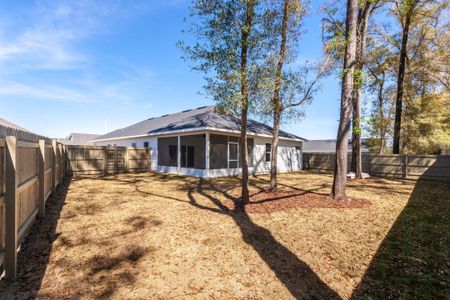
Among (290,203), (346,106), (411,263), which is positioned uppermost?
(346,106)

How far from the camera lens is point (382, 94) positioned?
2300 centimetres

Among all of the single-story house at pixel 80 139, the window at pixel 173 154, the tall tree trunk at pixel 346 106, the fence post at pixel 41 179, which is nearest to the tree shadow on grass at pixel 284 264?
the tall tree trunk at pixel 346 106

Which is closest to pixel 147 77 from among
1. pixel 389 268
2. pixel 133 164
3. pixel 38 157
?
pixel 133 164

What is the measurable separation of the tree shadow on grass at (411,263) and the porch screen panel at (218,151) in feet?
33.0

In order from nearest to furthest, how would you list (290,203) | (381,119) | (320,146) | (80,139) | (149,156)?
(290,203) → (149,156) → (381,119) → (80,139) → (320,146)

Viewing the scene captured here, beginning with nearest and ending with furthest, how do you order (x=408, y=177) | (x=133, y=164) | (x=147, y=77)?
(x=408, y=177)
(x=133, y=164)
(x=147, y=77)

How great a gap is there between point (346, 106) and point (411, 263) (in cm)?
573

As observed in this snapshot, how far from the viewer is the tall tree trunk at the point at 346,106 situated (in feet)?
26.8

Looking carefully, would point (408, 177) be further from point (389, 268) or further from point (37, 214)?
point (37, 214)

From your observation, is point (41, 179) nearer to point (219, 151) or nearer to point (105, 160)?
point (219, 151)

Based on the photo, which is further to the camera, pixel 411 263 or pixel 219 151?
pixel 219 151

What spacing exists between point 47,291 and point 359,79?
976 centimetres

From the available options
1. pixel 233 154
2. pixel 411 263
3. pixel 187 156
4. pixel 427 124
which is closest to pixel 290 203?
pixel 411 263

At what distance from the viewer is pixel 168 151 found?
56.8 feet
